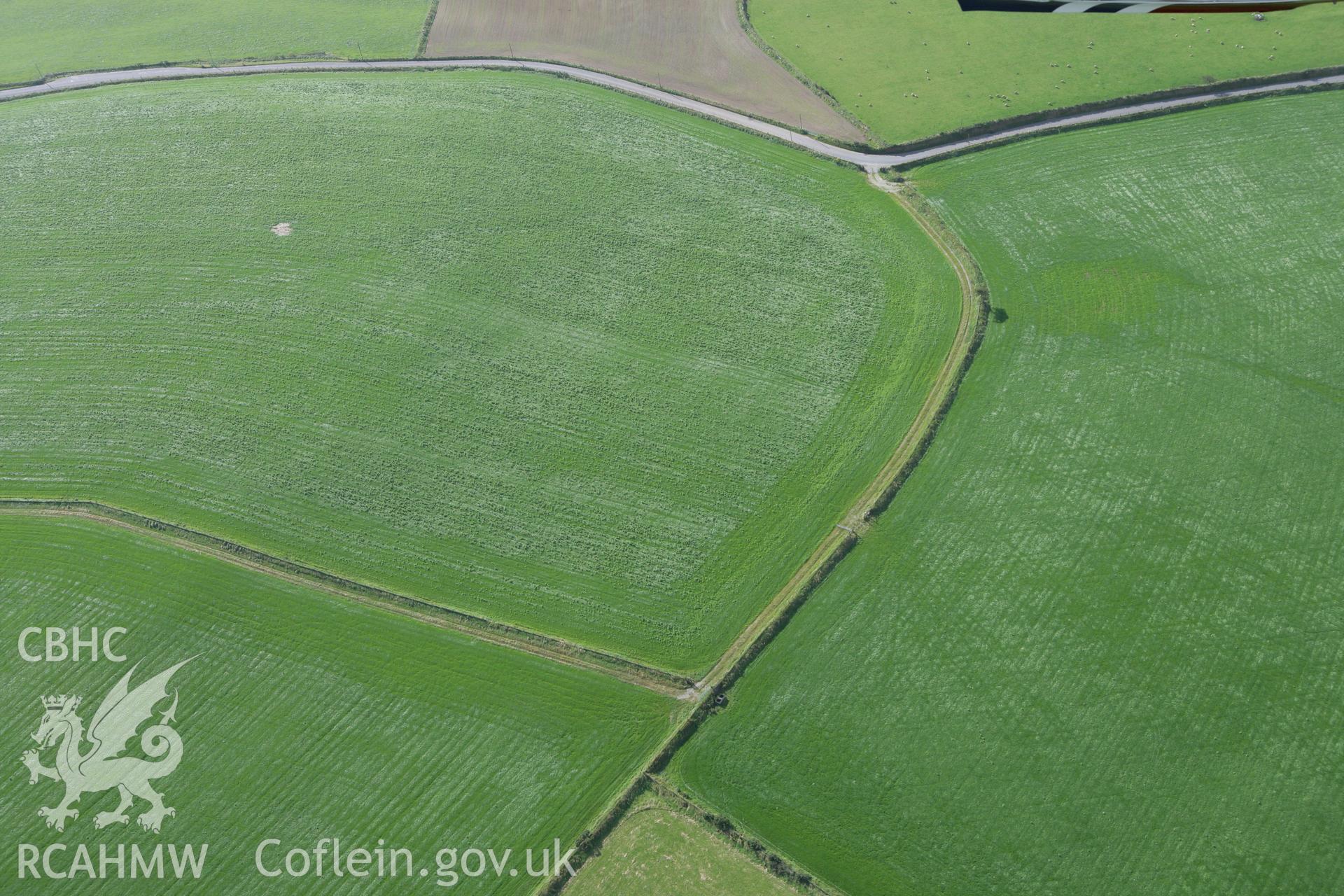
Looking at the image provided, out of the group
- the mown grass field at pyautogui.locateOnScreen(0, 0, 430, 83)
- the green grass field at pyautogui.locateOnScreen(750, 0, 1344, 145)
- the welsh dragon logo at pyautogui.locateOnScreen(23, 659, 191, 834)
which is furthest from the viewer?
the mown grass field at pyautogui.locateOnScreen(0, 0, 430, 83)

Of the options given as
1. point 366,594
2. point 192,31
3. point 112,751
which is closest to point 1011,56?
point 366,594

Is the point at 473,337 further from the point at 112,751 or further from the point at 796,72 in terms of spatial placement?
the point at 796,72

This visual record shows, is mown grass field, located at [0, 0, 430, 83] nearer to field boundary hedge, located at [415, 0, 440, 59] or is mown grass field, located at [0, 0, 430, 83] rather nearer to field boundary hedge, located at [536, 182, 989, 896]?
field boundary hedge, located at [415, 0, 440, 59]

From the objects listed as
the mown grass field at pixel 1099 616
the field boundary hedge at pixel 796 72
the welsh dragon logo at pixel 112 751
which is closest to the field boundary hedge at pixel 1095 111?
the field boundary hedge at pixel 796 72

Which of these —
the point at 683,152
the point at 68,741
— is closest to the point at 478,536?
the point at 68,741

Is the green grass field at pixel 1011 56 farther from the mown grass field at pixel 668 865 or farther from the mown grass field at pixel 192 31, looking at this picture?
the mown grass field at pixel 668 865

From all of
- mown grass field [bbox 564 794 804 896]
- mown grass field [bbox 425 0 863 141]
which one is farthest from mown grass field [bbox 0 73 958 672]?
mown grass field [bbox 564 794 804 896]
